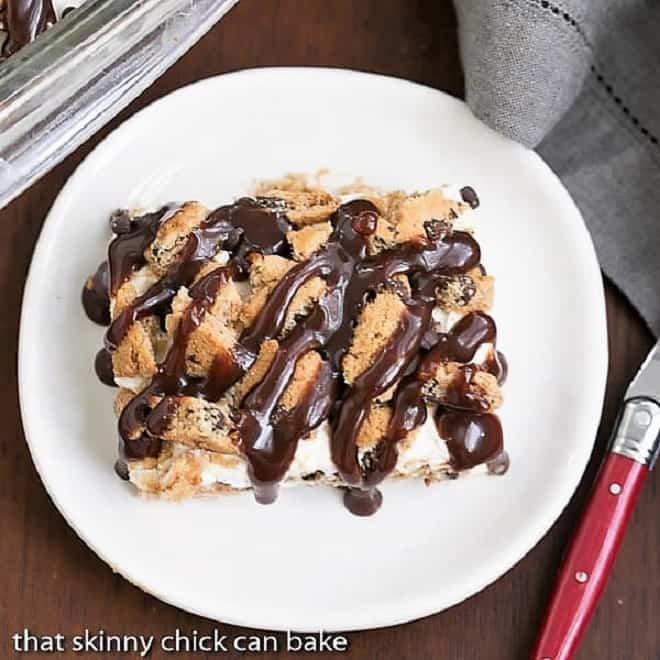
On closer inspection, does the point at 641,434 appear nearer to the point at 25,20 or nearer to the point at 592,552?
the point at 592,552

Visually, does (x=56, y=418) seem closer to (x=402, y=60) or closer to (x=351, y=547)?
(x=351, y=547)

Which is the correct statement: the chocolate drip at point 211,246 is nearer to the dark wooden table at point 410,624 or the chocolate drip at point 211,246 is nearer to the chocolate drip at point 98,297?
the chocolate drip at point 98,297

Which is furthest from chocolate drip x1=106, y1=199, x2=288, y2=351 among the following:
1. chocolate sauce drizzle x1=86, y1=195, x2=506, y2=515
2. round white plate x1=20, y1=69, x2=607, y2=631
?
round white plate x1=20, y1=69, x2=607, y2=631

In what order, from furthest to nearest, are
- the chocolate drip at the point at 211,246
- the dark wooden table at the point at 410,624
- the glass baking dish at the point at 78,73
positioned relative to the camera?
1. the dark wooden table at the point at 410,624
2. the chocolate drip at the point at 211,246
3. the glass baking dish at the point at 78,73

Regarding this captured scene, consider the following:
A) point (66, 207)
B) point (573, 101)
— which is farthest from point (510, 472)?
point (66, 207)

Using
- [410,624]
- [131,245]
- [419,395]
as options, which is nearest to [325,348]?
[419,395]

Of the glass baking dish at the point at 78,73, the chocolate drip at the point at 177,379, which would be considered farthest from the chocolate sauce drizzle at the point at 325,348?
the glass baking dish at the point at 78,73
